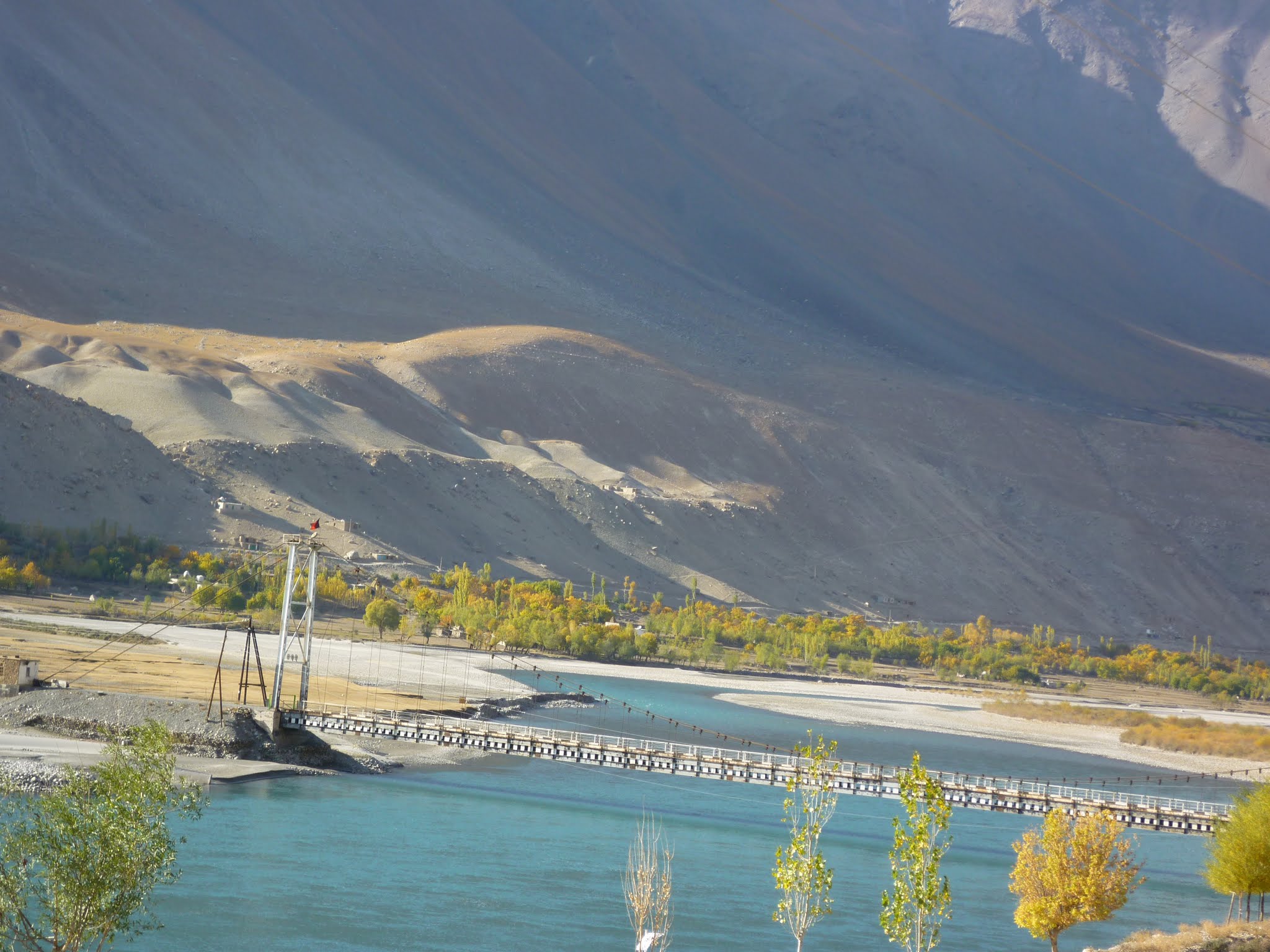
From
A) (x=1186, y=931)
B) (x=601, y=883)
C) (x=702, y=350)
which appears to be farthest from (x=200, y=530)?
(x=702, y=350)

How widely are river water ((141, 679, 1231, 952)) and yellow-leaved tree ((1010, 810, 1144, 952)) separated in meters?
3.95

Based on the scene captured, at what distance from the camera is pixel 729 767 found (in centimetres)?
4297

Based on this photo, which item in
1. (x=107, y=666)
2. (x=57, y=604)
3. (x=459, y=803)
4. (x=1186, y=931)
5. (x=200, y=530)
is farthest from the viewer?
(x=200, y=530)

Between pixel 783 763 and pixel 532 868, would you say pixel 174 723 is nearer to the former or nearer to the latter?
pixel 532 868

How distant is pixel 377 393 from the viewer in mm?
133875

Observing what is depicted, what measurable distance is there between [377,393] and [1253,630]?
274 ft

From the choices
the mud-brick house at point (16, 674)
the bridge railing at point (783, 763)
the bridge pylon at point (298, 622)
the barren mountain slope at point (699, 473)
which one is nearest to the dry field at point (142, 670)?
the mud-brick house at point (16, 674)

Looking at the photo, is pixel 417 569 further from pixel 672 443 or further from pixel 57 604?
pixel 672 443

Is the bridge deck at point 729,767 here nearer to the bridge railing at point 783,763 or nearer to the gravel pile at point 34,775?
the bridge railing at point 783,763

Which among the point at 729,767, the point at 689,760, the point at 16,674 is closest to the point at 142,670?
the point at 16,674

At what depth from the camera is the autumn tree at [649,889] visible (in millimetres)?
21278

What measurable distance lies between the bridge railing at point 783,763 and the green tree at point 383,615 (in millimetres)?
32515

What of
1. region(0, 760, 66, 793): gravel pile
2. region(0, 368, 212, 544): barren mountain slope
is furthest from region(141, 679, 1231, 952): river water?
region(0, 368, 212, 544): barren mountain slope

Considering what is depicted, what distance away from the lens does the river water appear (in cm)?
2972
